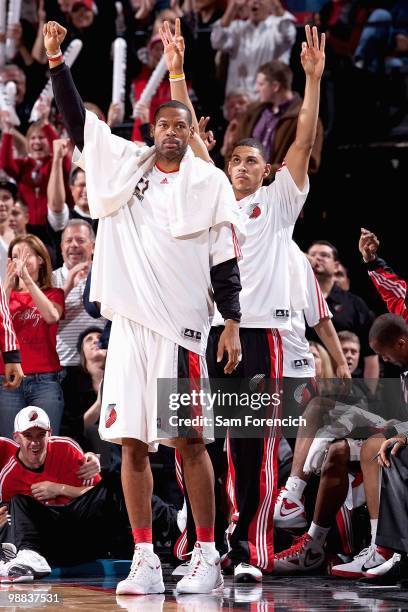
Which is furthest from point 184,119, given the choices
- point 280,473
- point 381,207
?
point 381,207

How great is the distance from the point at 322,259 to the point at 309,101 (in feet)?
8.35

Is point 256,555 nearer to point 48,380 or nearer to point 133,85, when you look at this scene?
point 48,380

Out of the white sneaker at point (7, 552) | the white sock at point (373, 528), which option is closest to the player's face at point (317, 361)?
the white sock at point (373, 528)

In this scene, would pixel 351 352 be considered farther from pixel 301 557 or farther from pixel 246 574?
pixel 246 574

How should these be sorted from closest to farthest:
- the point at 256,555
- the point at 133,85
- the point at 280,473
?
the point at 256,555 → the point at 280,473 → the point at 133,85

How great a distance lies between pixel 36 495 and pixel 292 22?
19.0 feet

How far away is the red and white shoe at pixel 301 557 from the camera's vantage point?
5.82 m

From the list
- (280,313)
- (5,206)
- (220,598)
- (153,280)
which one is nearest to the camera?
(220,598)

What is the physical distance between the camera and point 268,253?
577 centimetres

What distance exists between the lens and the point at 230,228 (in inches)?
196

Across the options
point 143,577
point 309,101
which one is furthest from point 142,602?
point 309,101

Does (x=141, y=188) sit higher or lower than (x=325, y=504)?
higher

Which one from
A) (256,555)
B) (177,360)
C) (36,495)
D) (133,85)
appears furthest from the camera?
(133,85)

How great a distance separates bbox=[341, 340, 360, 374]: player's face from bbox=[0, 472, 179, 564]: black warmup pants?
1.87m
